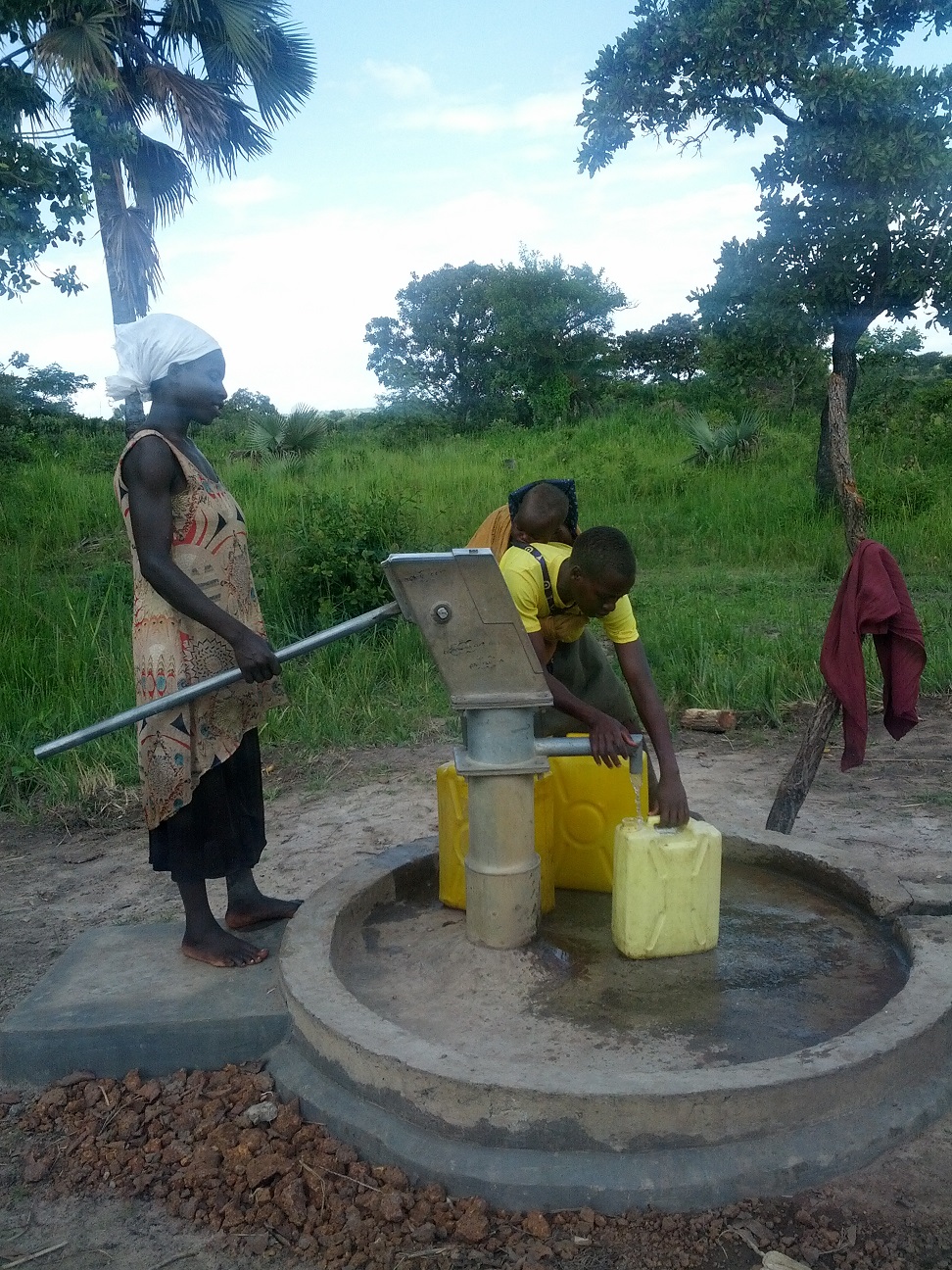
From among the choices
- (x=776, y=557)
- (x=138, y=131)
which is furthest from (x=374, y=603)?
(x=138, y=131)

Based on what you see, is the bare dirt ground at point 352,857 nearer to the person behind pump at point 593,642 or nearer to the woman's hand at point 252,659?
the person behind pump at point 593,642

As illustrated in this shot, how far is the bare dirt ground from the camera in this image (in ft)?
5.78

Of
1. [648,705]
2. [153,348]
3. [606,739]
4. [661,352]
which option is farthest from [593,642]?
[661,352]

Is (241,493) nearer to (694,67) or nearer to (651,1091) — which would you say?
(694,67)

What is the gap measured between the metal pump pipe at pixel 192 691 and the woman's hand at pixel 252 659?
0.02 metres

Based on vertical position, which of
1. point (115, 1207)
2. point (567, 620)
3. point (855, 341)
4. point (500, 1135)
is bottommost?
point (115, 1207)

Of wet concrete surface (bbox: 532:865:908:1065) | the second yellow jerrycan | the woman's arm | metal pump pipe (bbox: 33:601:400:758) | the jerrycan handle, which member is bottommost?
wet concrete surface (bbox: 532:865:908:1065)

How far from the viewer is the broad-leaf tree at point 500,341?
20031mm

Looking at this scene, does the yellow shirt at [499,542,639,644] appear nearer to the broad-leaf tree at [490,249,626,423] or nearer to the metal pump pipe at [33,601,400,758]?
the metal pump pipe at [33,601,400,758]

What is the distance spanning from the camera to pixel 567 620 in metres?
2.75

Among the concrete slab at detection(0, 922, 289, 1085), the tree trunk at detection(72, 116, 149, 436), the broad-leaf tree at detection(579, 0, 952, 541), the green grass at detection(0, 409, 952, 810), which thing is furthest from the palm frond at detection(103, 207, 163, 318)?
the concrete slab at detection(0, 922, 289, 1085)

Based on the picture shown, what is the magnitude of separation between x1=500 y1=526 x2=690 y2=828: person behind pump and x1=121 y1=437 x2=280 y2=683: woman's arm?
570 mm

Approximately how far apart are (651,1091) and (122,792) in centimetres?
301

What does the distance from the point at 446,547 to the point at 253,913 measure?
18.0ft
